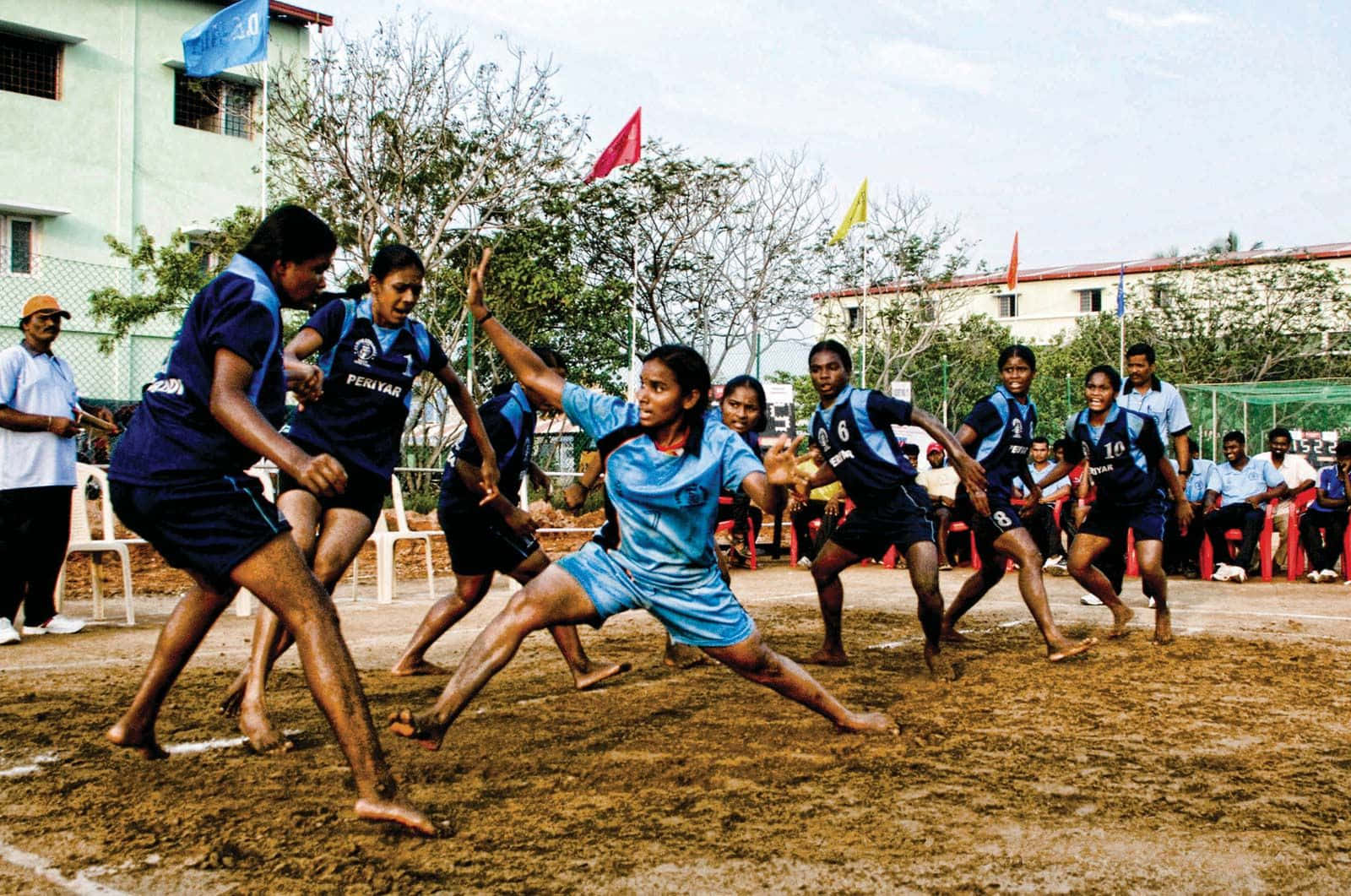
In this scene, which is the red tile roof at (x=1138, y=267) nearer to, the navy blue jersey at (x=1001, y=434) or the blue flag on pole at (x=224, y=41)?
the blue flag on pole at (x=224, y=41)

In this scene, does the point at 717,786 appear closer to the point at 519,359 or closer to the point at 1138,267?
the point at 519,359

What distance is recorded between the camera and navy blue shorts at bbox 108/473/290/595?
368cm

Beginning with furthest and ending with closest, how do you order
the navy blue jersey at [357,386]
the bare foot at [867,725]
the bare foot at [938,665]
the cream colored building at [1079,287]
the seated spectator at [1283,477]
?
the cream colored building at [1079,287], the seated spectator at [1283,477], the bare foot at [938,665], the navy blue jersey at [357,386], the bare foot at [867,725]

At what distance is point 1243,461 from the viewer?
46.8ft

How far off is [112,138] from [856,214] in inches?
594

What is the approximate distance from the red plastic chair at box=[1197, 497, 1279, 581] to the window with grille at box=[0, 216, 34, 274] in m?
20.3

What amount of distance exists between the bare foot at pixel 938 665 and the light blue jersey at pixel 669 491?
240cm

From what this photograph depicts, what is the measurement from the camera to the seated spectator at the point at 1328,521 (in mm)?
13148

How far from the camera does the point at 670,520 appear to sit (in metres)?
4.29

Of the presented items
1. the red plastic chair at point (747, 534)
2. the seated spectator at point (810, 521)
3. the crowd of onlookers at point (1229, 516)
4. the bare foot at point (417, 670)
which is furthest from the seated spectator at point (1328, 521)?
the bare foot at point (417, 670)

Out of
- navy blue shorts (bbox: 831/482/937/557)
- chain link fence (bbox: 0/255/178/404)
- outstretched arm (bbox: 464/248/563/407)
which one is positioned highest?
chain link fence (bbox: 0/255/178/404)

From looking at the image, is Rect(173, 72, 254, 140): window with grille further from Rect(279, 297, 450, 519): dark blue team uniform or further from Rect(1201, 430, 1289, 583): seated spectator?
Rect(279, 297, 450, 519): dark blue team uniform

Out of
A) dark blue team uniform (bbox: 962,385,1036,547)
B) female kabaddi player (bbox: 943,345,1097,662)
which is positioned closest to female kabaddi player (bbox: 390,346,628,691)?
female kabaddi player (bbox: 943,345,1097,662)

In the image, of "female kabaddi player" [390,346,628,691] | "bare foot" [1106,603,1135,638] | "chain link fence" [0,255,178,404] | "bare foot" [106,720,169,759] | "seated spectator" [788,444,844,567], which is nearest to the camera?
"bare foot" [106,720,169,759]
